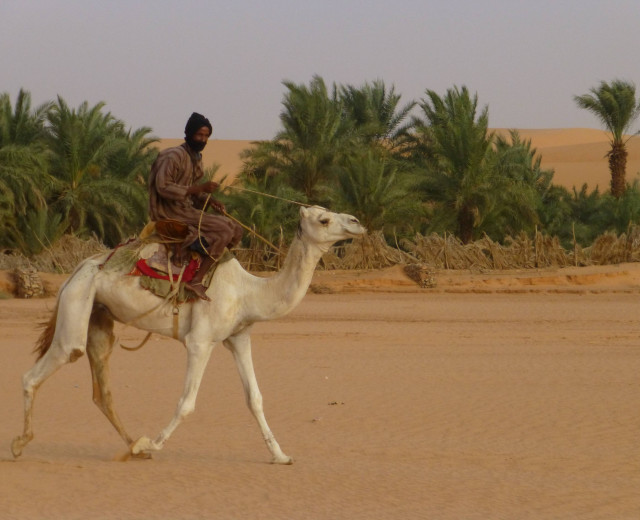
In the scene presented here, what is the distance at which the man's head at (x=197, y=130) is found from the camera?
27.3 feet

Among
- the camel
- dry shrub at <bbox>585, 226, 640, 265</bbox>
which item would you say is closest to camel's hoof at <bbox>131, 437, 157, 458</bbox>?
the camel

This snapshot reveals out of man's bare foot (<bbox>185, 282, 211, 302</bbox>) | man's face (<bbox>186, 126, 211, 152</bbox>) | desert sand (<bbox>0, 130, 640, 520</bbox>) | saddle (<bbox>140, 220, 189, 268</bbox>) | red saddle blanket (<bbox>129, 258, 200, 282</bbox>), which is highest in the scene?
man's face (<bbox>186, 126, 211, 152</bbox>)

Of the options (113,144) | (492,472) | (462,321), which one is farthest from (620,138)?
(492,472)

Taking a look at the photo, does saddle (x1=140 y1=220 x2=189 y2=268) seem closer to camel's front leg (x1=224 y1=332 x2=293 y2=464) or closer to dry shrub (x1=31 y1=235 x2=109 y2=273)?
camel's front leg (x1=224 y1=332 x2=293 y2=464)

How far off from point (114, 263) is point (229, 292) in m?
0.96

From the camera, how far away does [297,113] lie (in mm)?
34594

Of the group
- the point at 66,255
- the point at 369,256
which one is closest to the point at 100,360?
the point at 369,256

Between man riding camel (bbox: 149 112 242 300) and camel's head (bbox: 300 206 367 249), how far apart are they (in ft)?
2.10

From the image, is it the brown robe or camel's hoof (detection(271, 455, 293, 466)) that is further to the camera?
camel's hoof (detection(271, 455, 293, 466))

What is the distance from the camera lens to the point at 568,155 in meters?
96.7

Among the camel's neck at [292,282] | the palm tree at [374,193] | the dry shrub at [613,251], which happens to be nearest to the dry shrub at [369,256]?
the palm tree at [374,193]

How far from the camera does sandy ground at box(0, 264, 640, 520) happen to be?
23.3ft

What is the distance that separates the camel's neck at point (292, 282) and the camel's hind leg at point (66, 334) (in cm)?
135

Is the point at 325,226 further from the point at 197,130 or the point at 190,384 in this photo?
the point at 190,384
